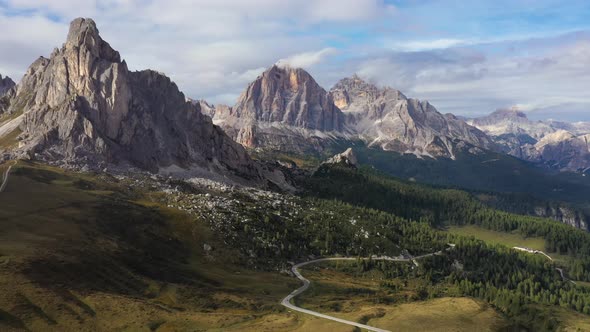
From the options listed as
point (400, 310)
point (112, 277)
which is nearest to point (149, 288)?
point (112, 277)

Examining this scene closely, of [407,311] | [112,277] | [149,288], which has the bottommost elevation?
[407,311]

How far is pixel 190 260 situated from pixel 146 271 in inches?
1144

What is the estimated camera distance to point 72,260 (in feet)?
454

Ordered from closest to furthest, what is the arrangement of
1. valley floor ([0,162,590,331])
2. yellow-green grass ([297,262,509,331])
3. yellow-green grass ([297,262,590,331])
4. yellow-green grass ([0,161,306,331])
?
yellow-green grass ([0,161,306,331])
valley floor ([0,162,590,331])
yellow-green grass ([297,262,509,331])
yellow-green grass ([297,262,590,331])

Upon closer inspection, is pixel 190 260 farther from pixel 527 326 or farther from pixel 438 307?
pixel 527 326

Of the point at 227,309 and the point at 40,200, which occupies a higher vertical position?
the point at 40,200

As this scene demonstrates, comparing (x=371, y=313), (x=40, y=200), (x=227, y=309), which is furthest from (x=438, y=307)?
(x=40, y=200)

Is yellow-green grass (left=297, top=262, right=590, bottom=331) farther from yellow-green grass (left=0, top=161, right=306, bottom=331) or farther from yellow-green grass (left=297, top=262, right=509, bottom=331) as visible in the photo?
yellow-green grass (left=0, top=161, right=306, bottom=331)

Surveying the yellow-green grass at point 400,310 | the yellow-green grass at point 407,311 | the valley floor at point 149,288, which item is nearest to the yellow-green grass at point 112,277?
the valley floor at point 149,288

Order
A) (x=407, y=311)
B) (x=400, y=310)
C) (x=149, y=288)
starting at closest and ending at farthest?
(x=407, y=311) → (x=149, y=288) → (x=400, y=310)

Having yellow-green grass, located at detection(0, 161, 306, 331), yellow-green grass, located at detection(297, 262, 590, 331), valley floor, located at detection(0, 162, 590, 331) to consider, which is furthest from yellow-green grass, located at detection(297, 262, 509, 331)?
yellow-green grass, located at detection(0, 161, 306, 331)

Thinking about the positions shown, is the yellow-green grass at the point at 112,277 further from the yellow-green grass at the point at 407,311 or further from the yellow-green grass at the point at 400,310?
the yellow-green grass at the point at 400,310

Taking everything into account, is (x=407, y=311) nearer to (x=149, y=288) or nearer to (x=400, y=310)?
(x=400, y=310)

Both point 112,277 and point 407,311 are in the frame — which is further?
point 112,277
